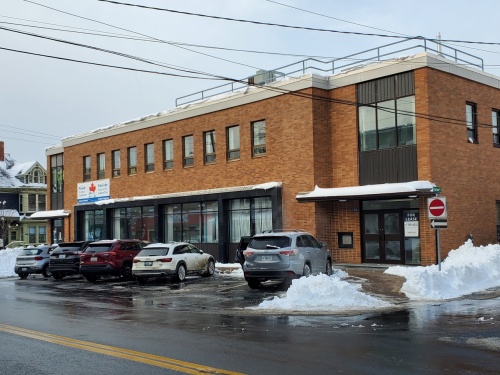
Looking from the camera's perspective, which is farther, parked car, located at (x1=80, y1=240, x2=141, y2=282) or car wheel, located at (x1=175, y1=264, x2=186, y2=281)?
parked car, located at (x1=80, y1=240, x2=141, y2=282)

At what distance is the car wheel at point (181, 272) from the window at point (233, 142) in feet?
28.4

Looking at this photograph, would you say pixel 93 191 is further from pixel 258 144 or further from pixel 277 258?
pixel 277 258

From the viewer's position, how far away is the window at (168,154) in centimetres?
3253

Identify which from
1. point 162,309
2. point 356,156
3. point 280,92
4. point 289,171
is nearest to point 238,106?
point 280,92

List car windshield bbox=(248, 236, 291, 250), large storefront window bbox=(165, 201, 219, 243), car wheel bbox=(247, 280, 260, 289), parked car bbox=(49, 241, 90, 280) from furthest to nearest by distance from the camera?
1. large storefront window bbox=(165, 201, 219, 243)
2. parked car bbox=(49, 241, 90, 280)
3. car wheel bbox=(247, 280, 260, 289)
4. car windshield bbox=(248, 236, 291, 250)

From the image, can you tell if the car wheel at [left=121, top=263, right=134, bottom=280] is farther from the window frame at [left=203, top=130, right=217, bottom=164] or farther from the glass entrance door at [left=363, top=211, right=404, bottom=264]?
the glass entrance door at [left=363, top=211, right=404, bottom=264]

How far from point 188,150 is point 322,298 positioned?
18482 millimetres

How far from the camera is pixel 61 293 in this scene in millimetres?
19266

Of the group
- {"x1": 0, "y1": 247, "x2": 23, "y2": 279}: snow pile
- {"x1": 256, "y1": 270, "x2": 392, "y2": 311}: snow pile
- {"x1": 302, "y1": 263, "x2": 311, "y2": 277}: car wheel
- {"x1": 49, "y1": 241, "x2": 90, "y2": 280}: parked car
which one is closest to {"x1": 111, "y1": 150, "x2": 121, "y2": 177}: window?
{"x1": 0, "y1": 247, "x2": 23, "y2": 279}: snow pile

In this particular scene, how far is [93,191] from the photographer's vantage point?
37.8 metres

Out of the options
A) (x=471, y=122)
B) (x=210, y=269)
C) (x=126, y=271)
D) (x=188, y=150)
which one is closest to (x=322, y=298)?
(x=210, y=269)

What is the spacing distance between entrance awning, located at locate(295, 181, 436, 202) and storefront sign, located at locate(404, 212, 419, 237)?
0.90 m

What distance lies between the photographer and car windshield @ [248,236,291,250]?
17.7 m

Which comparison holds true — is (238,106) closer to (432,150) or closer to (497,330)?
(432,150)
